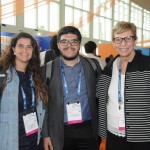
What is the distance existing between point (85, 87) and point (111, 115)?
0.40 meters

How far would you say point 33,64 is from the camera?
2.49 meters

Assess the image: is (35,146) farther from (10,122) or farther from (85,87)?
(85,87)

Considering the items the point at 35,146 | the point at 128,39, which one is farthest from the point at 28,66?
the point at 128,39

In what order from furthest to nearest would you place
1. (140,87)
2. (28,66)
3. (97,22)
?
1. (97,22)
2. (28,66)
3. (140,87)

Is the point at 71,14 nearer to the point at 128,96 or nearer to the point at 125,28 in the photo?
the point at 125,28

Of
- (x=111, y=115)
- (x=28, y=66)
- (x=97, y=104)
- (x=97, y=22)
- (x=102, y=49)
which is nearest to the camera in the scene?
(x=111, y=115)

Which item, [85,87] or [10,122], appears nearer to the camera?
[10,122]

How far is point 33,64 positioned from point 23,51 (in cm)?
21

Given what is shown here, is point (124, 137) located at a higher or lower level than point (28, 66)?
lower

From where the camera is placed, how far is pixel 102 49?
1369cm

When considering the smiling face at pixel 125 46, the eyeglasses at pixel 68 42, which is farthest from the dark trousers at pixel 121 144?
the eyeglasses at pixel 68 42

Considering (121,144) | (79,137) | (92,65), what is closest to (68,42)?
(92,65)

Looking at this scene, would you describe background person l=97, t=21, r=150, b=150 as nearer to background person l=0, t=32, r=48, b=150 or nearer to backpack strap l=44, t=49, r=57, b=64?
background person l=0, t=32, r=48, b=150

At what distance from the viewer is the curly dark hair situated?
2351 mm
